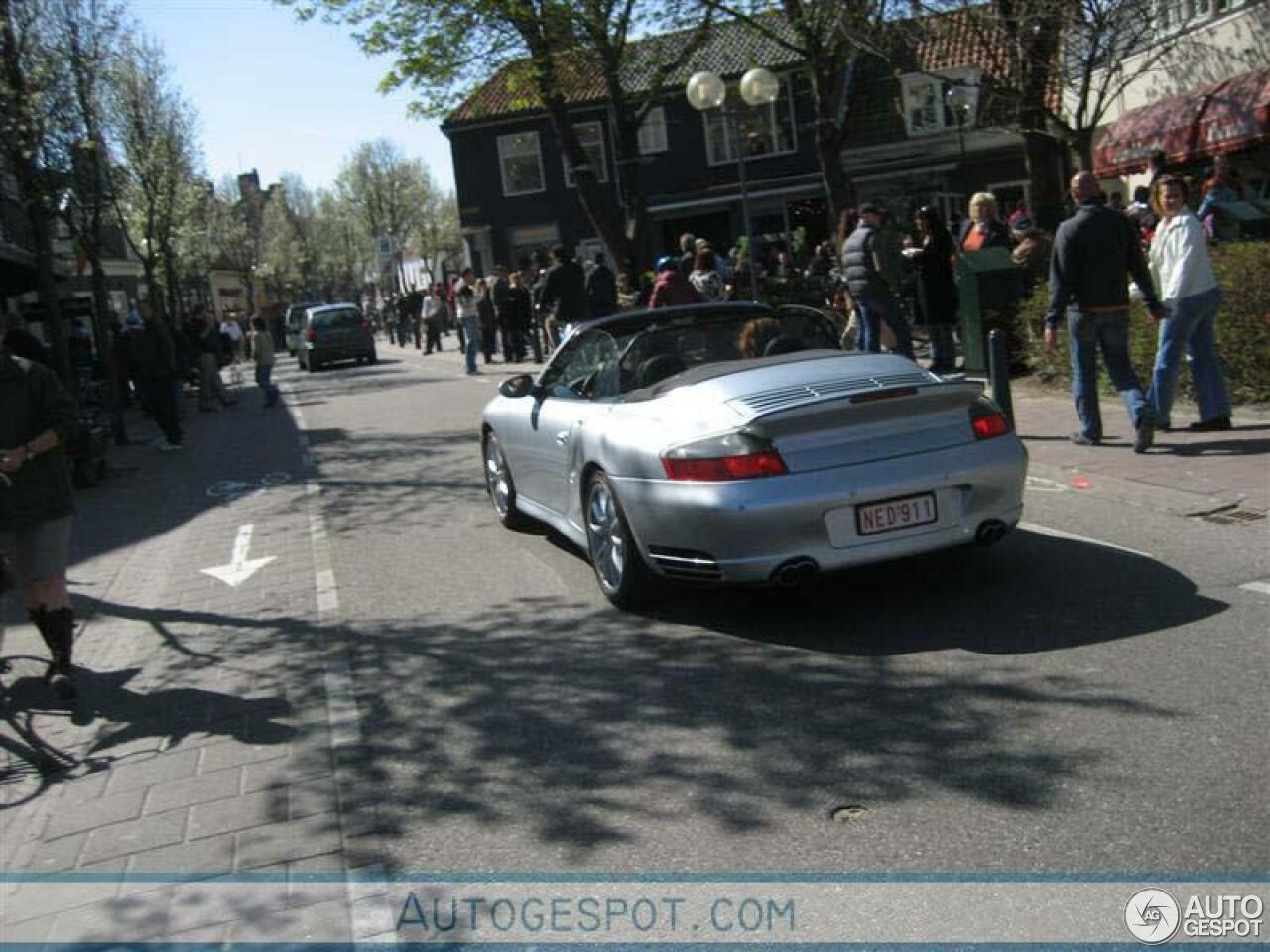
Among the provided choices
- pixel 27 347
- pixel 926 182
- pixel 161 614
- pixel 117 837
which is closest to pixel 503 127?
pixel 926 182

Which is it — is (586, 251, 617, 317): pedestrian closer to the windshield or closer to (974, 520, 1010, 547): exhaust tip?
the windshield

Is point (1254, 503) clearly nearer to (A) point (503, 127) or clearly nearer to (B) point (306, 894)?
(B) point (306, 894)

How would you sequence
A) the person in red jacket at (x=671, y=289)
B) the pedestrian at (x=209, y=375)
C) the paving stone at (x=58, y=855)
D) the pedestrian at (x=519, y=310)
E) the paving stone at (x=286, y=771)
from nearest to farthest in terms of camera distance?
the paving stone at (x=58, y=855)
the paving stone at (x=286, y=771)
the person in red jacket at (x=671, y=289)
the pedestrian at (x=209, y=375)
the pedestrian at (x=519, y=310)

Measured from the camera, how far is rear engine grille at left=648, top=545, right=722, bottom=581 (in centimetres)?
586

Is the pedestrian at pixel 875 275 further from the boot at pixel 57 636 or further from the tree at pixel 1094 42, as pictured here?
the boot at pixel 57 636

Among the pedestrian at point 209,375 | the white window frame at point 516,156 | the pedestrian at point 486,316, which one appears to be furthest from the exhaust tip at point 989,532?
the white window frame at point 516,156

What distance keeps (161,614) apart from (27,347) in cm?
749

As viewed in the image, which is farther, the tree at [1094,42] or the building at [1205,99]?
the building at [1205,99]

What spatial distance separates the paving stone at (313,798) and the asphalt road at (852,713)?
5.0 inches

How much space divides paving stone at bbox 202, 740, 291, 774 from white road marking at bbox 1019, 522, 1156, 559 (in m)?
4.20

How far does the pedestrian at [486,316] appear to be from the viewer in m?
26.5

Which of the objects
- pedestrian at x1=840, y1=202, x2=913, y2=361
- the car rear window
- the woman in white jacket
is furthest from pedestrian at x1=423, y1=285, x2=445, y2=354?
the woman in white jacket

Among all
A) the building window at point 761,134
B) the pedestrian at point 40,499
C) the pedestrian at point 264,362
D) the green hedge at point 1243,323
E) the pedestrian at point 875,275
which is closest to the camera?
the pedestrian at point 40,499

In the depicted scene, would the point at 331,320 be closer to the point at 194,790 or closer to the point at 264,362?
the point at 264,362
